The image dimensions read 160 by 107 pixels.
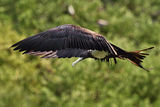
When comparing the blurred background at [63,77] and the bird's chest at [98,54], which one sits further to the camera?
the blurred background at [63,77]

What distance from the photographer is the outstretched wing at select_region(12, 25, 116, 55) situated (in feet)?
12.5

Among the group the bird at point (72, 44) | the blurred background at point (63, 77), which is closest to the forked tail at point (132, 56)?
the bird at point (72, 44)

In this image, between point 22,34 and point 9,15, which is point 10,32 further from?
point 9,15

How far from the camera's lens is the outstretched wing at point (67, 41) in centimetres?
381

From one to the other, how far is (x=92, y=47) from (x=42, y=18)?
15322 mm

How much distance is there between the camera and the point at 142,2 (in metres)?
23.0

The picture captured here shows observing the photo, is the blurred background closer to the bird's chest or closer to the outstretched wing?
the bird's chest

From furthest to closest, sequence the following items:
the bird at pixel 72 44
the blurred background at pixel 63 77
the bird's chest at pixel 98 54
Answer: the blurred background at pixel 63 77
the bird's chest at pixel 98 54
the bird at pixel 72 44

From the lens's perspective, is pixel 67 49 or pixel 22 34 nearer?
pixel 67 49

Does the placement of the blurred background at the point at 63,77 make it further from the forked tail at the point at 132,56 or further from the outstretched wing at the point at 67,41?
the outstretched wing at the point at 67,41

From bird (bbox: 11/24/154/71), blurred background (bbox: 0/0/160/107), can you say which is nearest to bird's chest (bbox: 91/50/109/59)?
bird (bbox: 11/24/154/71)

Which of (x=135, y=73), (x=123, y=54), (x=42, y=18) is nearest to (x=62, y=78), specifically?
(x=135, y=73)

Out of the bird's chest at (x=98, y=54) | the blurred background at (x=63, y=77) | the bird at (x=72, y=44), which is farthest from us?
the blurred background at (x=63, y=77)

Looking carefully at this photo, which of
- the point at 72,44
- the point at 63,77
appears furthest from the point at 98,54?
the point at 63,77
